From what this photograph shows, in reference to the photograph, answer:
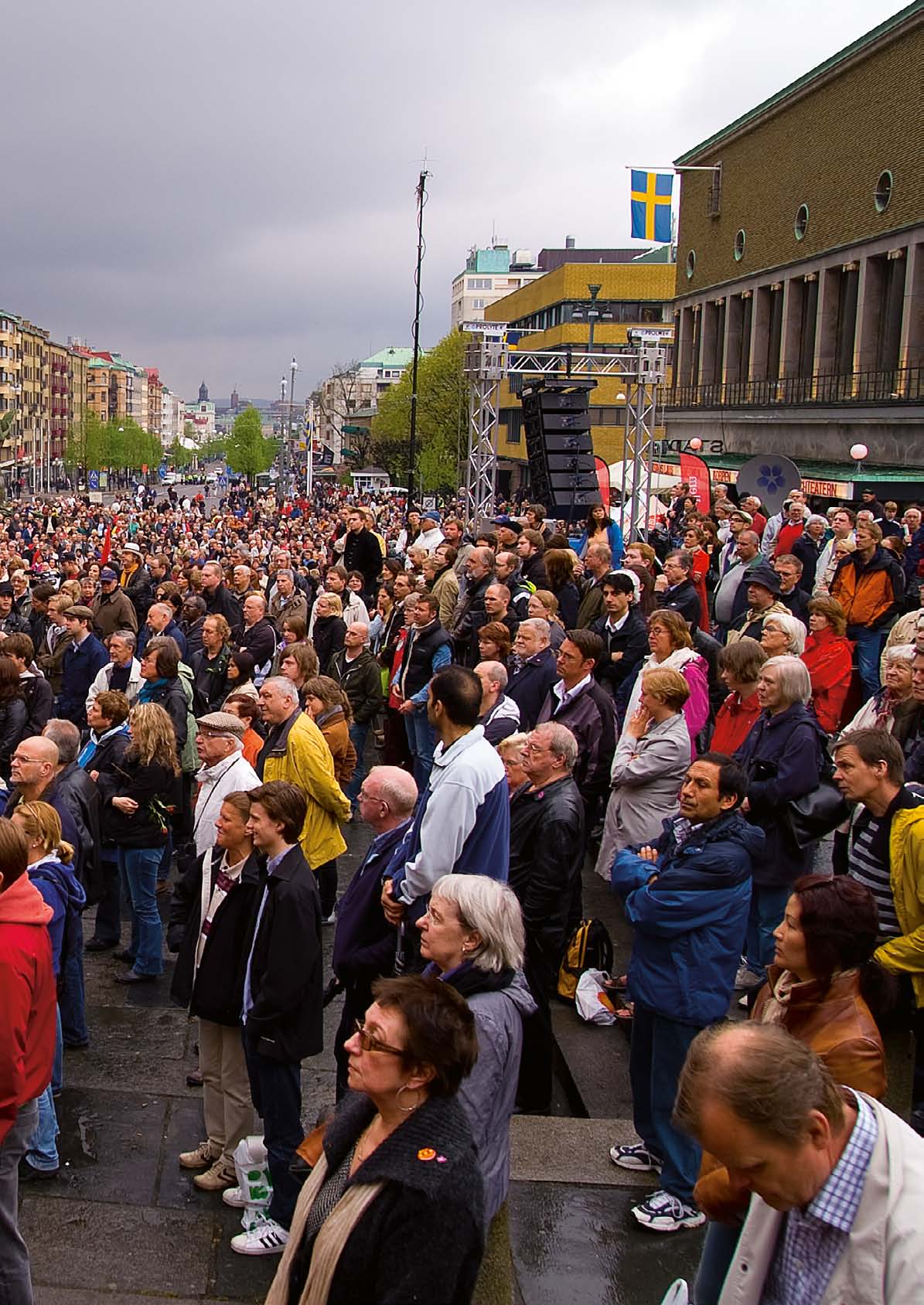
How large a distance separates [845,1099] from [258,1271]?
3016 mm

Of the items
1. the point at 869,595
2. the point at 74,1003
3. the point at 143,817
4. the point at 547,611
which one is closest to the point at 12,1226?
the point at 74,1003

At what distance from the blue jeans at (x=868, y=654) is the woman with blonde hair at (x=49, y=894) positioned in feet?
23.9

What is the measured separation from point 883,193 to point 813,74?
A: 5762mm

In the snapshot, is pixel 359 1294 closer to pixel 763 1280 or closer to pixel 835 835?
pixel 763 1280

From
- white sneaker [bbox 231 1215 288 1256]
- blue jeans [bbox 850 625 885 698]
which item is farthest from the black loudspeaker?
white sneaker [bbox 231 1215 288 1256]

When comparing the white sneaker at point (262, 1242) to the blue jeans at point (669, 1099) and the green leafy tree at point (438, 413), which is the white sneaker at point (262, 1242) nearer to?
the blue jeans at point (669, 1099)

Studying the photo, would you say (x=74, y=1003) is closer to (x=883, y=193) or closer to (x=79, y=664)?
(x=79, y=664)

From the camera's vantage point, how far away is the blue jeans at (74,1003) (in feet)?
20.7

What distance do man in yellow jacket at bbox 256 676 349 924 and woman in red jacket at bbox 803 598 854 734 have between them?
3171 mm

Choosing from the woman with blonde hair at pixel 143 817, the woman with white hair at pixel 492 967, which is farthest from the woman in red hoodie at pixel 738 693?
the woman with blonde hair at pixel 143 817

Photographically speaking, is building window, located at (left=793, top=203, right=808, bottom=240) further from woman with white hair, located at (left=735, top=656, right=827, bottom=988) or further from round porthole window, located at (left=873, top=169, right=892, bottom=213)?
woman with white hair, located at (left=735, top=656, right=827, bottom=988)

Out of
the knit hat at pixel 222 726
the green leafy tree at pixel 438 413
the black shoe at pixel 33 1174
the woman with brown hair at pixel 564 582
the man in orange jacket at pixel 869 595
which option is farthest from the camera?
the green leafy tree at pixel 438 413

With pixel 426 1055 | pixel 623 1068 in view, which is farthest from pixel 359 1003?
pixel 426 1055

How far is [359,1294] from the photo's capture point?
8.88 feet
